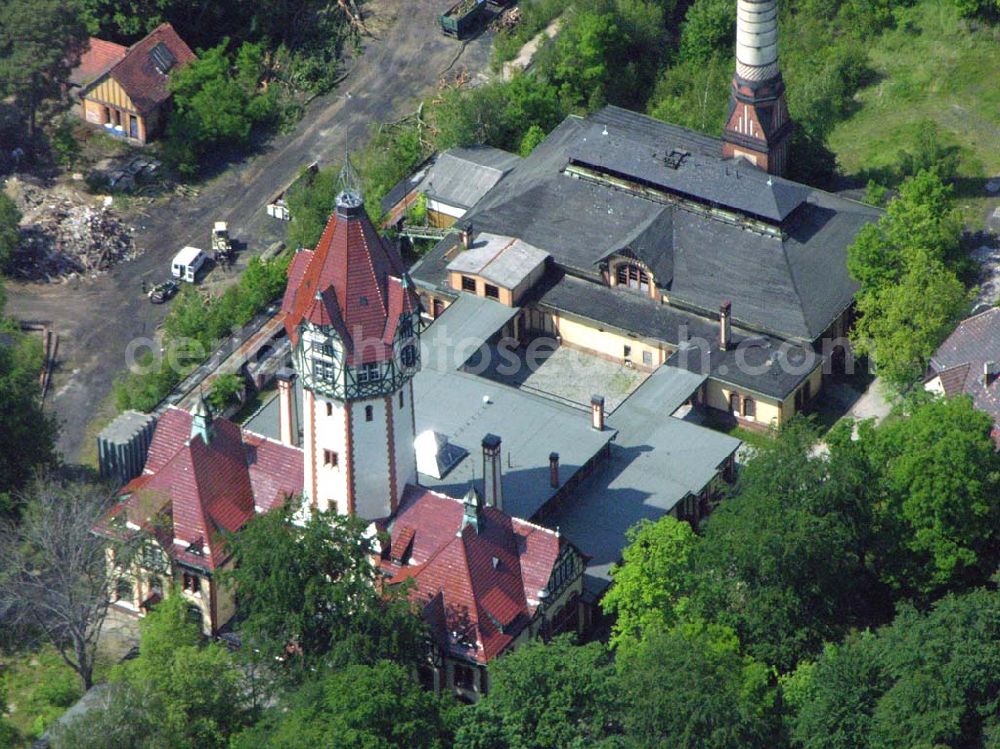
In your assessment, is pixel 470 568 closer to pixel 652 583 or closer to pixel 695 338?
pixel 652 583

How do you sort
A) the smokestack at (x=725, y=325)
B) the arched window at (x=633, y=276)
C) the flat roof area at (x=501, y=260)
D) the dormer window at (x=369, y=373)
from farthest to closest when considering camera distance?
the flat roof area at (x=501, y=260)
the arched window at (x=633, y=276)
the smokestack at (x=725, y=325)
the dormer window at (x=369, y=373)

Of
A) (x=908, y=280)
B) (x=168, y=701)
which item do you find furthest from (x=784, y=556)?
(x=168, y=701)

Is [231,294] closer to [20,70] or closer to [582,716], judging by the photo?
[20,70]

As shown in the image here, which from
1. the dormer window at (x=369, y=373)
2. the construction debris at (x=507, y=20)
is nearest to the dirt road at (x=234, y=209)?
the construction debris at (x=507, y=20)

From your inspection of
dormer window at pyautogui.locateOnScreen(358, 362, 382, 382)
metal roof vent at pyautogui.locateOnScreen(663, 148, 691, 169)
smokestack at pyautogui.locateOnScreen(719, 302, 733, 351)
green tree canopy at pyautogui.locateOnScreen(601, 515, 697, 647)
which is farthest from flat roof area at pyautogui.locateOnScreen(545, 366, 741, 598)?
dormer window at pyautogui.locateOnScreen(358, 362, 382, 382)

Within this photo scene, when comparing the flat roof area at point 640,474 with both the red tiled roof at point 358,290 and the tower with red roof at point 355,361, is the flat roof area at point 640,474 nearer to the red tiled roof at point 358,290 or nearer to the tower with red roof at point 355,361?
the tower with red roof at point 355,361

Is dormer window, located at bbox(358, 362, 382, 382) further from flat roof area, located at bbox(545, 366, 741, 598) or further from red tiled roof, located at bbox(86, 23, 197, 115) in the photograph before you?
red tiled roof, located at bbox(86, 23, 197, 115)
